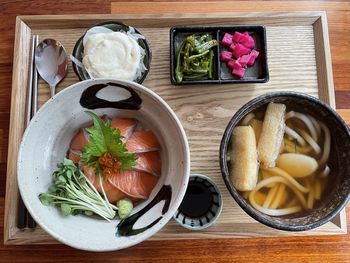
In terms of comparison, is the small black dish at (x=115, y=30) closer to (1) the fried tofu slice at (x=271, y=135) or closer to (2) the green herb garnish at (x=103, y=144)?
(2) the green herb garnish at (x=103, y=144)

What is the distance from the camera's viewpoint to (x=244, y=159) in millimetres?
1262

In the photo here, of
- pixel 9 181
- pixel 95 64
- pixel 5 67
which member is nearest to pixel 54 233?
pixel 9 181

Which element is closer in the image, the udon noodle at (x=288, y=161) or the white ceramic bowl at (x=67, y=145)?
the white ceramic bowl at (x=67, y=145)

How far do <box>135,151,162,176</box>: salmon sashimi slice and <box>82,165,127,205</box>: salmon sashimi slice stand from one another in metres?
0.09

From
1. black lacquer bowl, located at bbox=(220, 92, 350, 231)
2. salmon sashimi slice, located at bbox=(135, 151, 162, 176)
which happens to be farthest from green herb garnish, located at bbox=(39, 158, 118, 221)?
black lacquer bowl, located at bbox=(220, 92, 350, 231)

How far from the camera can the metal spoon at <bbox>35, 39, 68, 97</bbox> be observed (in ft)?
4.63

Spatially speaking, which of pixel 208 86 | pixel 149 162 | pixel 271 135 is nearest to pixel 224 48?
pixel 208 86

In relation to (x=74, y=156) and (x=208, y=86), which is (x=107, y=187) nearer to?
(x=74, y=156)

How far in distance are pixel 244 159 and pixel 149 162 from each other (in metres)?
0.29

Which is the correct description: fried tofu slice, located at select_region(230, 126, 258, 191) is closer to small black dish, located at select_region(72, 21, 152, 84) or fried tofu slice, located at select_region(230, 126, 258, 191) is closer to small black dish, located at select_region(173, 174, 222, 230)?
small black dish, located at select_region(173, 174, 222, 230)

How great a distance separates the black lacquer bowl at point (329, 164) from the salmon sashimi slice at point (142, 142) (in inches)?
8.8

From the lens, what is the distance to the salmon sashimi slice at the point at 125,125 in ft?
4.25

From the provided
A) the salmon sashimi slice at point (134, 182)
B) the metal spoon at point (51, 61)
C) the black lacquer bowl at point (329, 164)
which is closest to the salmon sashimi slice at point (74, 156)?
the salmon sashimi slice at point (134, 182)

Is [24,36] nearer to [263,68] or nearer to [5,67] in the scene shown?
[5,67]
